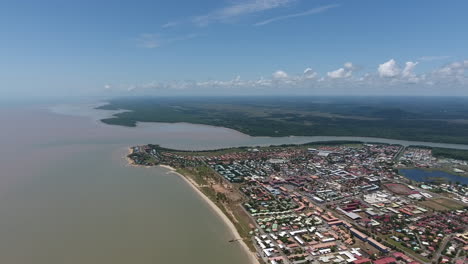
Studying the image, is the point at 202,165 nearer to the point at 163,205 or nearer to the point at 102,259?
the point at 163,205

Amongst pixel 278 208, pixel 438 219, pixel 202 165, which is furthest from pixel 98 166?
pixel 438 219

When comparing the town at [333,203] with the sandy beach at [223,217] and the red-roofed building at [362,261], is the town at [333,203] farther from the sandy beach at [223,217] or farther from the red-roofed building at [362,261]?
the sandy beach at [223,217]

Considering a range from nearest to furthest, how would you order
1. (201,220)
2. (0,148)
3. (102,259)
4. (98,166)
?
1. (102,259)
2. (201,220)
3. (98,166)
4. (0,148)

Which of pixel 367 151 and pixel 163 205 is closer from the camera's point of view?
pixel 163 205

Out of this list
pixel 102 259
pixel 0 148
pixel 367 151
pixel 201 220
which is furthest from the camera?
pixel 367 151

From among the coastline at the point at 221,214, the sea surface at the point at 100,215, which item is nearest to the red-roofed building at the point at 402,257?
the coastline at the point at 221,214

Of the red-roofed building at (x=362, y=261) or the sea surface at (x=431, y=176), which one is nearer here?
the red-roofed building at (x=362, y=261)

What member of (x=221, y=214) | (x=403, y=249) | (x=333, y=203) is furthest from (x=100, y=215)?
(x=403, y=249)
